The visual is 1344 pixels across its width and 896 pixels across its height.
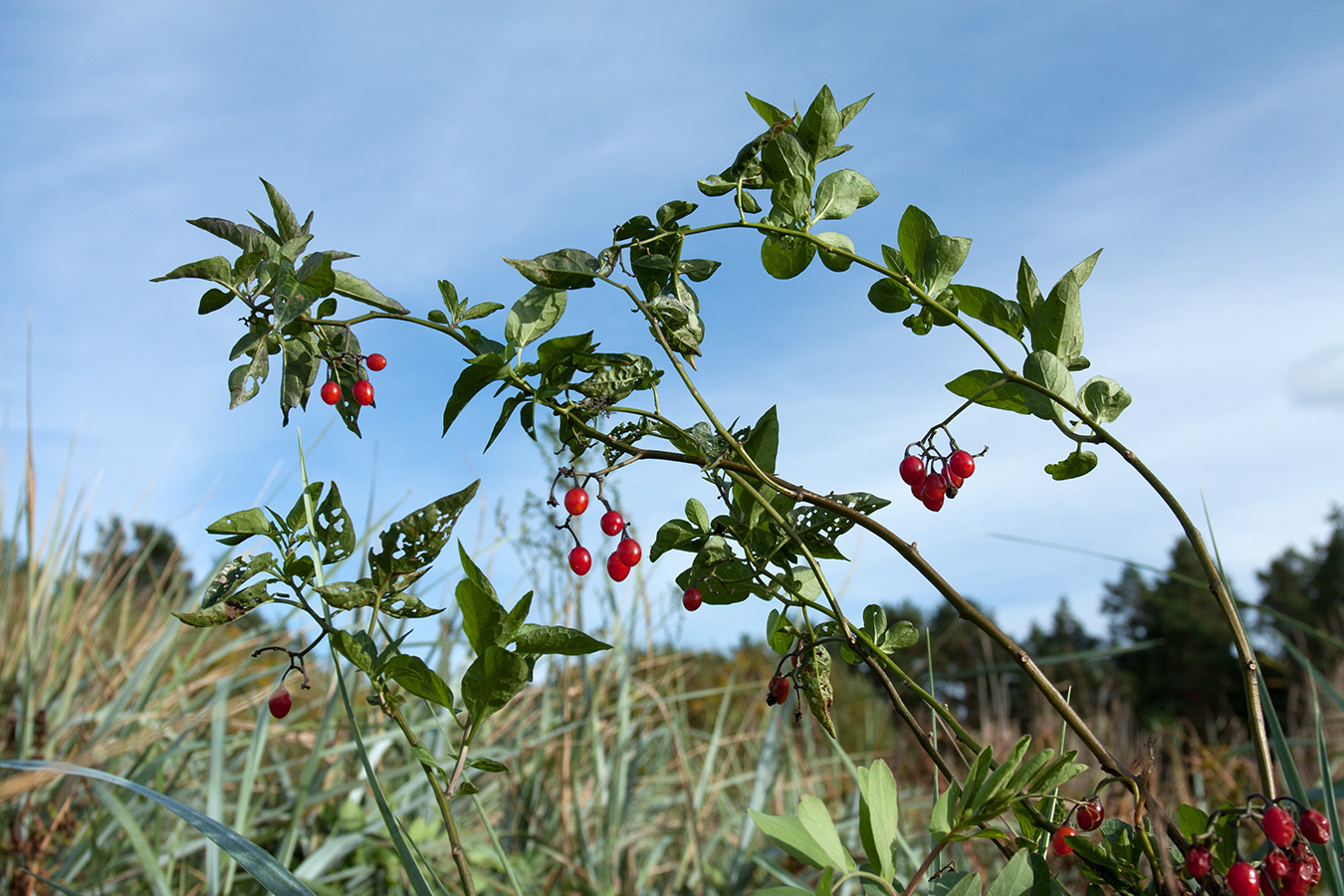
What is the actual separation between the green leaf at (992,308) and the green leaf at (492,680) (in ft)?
1.38

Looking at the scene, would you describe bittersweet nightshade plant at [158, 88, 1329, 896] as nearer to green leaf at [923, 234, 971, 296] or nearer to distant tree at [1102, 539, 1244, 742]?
green leaf at [923, 234, 971, 296]

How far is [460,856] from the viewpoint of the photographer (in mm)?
550

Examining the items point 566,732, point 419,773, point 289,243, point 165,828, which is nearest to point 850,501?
point 289,243

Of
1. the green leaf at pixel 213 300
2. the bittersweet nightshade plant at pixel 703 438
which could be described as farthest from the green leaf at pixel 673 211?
the green leaf at pixel 213 300

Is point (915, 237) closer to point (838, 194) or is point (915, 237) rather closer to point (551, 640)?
point (838, 194)

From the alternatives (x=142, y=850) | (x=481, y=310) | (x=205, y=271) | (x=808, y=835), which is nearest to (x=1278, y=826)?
(x=808, y=835)

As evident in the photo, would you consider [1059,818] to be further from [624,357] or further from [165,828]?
[165,828]

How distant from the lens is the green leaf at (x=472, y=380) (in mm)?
597

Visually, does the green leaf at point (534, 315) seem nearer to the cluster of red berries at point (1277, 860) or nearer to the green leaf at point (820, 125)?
the green leaf at point (820, 125)

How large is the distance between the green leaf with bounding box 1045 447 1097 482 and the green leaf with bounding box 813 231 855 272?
0.23m

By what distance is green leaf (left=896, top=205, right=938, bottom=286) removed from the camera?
65cm

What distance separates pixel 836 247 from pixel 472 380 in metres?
0.29

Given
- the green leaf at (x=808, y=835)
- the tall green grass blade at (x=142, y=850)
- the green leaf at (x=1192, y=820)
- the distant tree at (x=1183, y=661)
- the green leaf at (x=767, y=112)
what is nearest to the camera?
the green leaf at (x=808, y=835)

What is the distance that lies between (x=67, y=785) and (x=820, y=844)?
198cm
